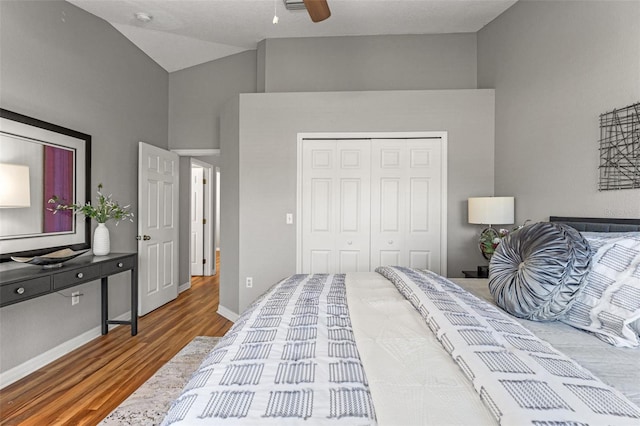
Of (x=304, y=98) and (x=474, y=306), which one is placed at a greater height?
(x=304, y=98)

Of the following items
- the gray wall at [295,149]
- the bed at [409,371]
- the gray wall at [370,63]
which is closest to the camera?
the bed at [409,371]

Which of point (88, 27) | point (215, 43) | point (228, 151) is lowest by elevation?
point (228, 151)

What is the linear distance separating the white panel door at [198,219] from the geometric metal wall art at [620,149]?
5.49 metres

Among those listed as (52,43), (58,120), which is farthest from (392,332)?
(52,43)

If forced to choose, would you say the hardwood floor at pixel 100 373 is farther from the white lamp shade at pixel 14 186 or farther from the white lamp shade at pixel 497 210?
the white lamp shade at pixel 497 210

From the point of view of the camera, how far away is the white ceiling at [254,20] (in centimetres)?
328

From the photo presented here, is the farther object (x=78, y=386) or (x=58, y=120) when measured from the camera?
(x=58, y=120)

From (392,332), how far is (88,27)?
3737 millimetres

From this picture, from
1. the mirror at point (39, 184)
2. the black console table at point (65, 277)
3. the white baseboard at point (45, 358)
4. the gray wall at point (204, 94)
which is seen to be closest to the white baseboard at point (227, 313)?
the black console table at point (65, 277)

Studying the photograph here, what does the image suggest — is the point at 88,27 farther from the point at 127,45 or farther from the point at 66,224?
the point at 66,224

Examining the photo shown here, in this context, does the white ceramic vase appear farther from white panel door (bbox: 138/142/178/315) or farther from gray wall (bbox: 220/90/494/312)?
gray wall (bbox: 220/90/494/312)

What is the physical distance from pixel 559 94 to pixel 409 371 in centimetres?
254

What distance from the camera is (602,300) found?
141 centimetres

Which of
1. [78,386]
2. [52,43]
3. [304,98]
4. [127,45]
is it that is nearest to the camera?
[78,386]
